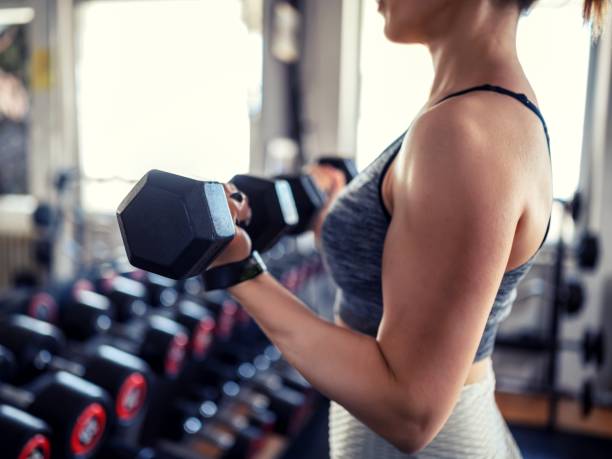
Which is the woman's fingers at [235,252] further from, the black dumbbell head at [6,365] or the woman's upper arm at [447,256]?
the black dumbbell head at [6,365]

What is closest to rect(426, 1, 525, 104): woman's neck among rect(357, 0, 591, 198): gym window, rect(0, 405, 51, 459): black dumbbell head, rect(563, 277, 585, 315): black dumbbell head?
rect(0, 405, 51, 459): black dumbbell head

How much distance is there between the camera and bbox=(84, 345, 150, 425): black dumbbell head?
1.22 metres

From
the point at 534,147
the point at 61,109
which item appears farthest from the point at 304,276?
the point at 534,147

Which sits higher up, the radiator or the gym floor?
the radiator

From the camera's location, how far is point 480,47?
586 mm

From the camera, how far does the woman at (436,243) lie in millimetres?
467

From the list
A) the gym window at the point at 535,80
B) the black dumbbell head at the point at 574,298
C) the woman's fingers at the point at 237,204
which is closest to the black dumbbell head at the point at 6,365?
the woman's fingers at the point at 237,204

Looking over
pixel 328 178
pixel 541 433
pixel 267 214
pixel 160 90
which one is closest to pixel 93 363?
pixel 328 178

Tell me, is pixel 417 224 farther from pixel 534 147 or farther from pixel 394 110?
pixel 394 110

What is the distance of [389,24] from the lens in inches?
25.0

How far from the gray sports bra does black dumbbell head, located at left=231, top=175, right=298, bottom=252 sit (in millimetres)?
53

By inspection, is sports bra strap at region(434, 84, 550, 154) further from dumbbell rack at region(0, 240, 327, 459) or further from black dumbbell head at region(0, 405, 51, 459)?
dumbbell rack at region(0, 240, 327, 459)

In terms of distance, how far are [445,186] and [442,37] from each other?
0.23m

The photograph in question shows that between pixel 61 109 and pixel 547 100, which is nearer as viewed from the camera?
pixel 547 100
